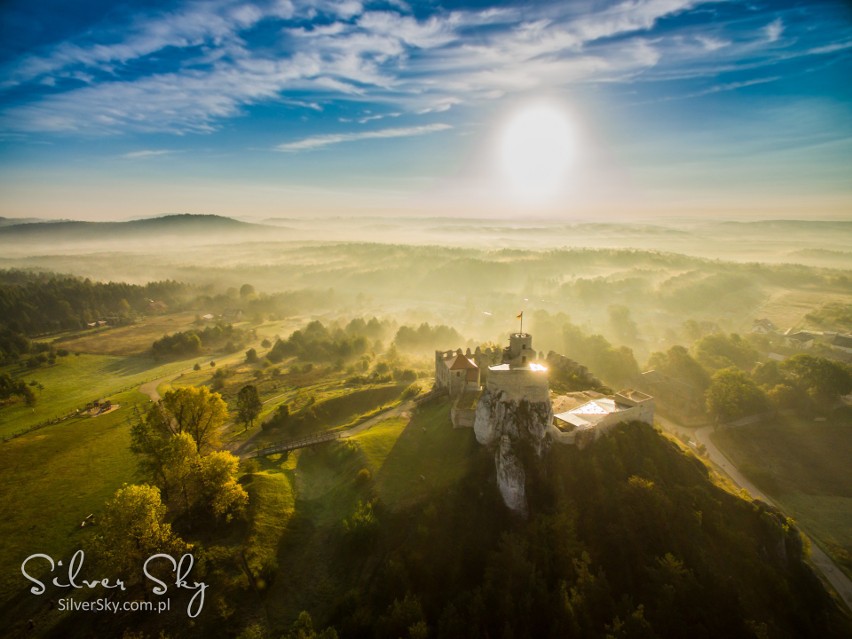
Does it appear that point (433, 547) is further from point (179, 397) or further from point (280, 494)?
point (179, 397)

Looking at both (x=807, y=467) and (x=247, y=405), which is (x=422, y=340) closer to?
(x=247, y=405)

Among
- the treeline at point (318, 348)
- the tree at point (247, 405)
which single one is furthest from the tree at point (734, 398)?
the treeline at point (318, 348)

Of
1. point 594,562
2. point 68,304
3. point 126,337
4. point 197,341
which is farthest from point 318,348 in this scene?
point 68,304

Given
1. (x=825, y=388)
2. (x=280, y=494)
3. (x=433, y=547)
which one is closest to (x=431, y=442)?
(x=433, y=547)

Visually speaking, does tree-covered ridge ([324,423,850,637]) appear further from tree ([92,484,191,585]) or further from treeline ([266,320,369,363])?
treeline ([266,320,369,363])

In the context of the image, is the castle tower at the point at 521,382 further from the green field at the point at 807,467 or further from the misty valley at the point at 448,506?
the green field at the point at 807,467

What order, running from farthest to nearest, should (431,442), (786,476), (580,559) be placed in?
(786,476) < (431,442) < (580,559)
